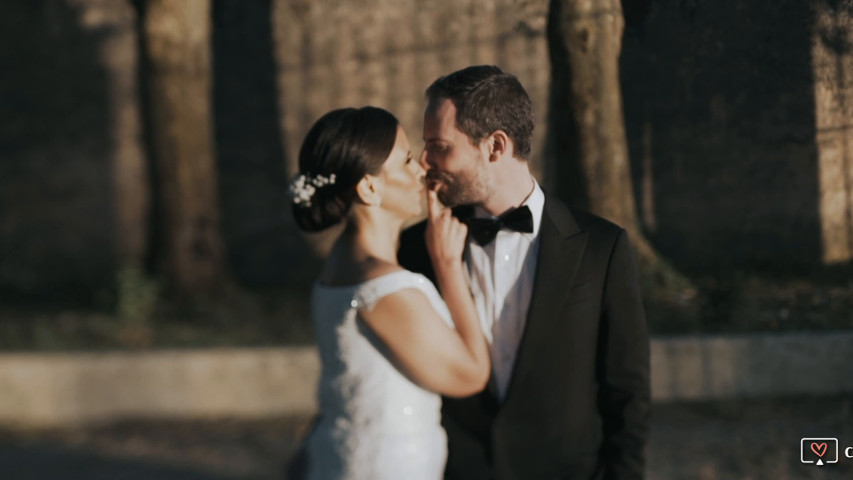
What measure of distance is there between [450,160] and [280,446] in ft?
12.0

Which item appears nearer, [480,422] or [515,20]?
[480,422]

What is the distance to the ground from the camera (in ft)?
16.0

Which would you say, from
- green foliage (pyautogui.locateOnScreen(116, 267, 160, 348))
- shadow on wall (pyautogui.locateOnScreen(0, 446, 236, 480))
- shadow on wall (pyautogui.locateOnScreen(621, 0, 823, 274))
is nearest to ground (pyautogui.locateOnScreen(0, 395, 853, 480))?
shadow on wall (pyautogui.locateOnScreen(0, 446, 236, 480))

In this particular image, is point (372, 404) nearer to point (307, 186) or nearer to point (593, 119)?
point (307, 186)

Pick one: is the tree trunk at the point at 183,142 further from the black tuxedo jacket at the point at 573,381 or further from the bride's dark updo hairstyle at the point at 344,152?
the black tuxedo jacket at the point at 573,381

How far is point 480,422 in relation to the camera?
2459mm

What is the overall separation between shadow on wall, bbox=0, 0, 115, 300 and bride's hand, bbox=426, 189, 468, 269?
21.7 feet

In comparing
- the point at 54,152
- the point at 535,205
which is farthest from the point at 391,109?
the point at 535,205

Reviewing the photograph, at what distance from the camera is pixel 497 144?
2.50m

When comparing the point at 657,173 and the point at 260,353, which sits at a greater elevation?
the point at 657,173

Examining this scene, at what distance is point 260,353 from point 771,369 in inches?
122

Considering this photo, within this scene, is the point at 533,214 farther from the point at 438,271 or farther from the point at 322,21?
the point at 322,21

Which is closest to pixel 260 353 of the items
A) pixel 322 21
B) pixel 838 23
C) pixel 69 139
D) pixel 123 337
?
pixel 123 337

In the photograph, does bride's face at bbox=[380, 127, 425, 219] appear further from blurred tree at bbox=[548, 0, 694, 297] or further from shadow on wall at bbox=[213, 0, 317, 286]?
shadow on wall at bbox=[213, 0, 317, 286]
